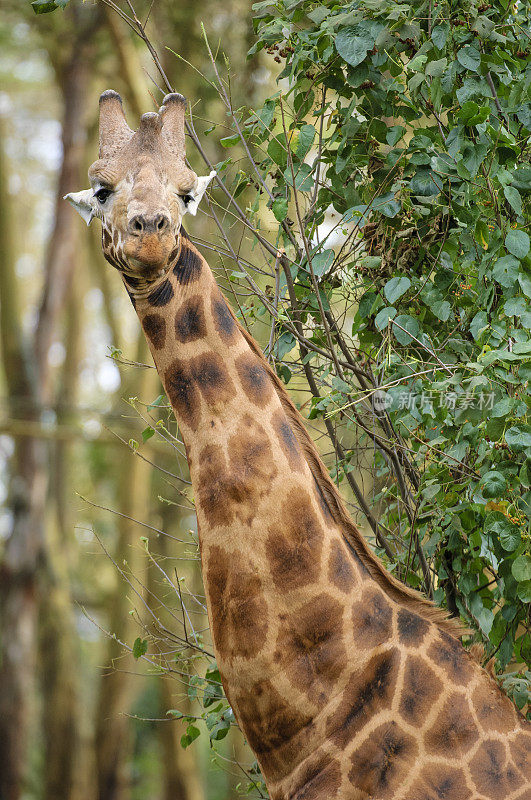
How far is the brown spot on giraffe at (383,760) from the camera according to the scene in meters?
2.93

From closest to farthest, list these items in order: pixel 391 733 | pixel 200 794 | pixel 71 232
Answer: pixel 391 733
pixel 200 794
pixel 71 232

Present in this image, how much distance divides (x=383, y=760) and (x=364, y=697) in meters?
0.20

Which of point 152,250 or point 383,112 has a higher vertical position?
point 383,112

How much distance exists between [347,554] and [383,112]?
200 centimetres

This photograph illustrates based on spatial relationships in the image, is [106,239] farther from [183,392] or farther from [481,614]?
[481,614]

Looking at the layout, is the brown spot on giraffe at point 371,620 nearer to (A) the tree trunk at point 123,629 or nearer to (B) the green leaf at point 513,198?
A: (B) the green leaf at point 513,198

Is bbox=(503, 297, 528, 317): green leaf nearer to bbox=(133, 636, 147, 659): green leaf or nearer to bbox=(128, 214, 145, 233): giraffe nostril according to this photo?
bbox=(128, 214, 145, 233): giraffe nostril

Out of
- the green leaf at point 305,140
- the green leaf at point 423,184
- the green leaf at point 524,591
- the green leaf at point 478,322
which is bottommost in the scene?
the green leaf at point 524,591

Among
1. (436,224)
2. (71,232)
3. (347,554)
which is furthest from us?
(71,232)

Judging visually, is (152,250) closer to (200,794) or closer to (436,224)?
(436,224)

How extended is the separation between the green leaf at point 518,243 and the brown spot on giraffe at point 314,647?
151cm

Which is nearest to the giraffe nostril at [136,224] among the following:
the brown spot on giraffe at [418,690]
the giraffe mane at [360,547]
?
the giraffe mane at [360,547]

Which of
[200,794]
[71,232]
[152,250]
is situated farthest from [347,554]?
[71,232]

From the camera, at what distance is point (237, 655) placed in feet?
10.1
